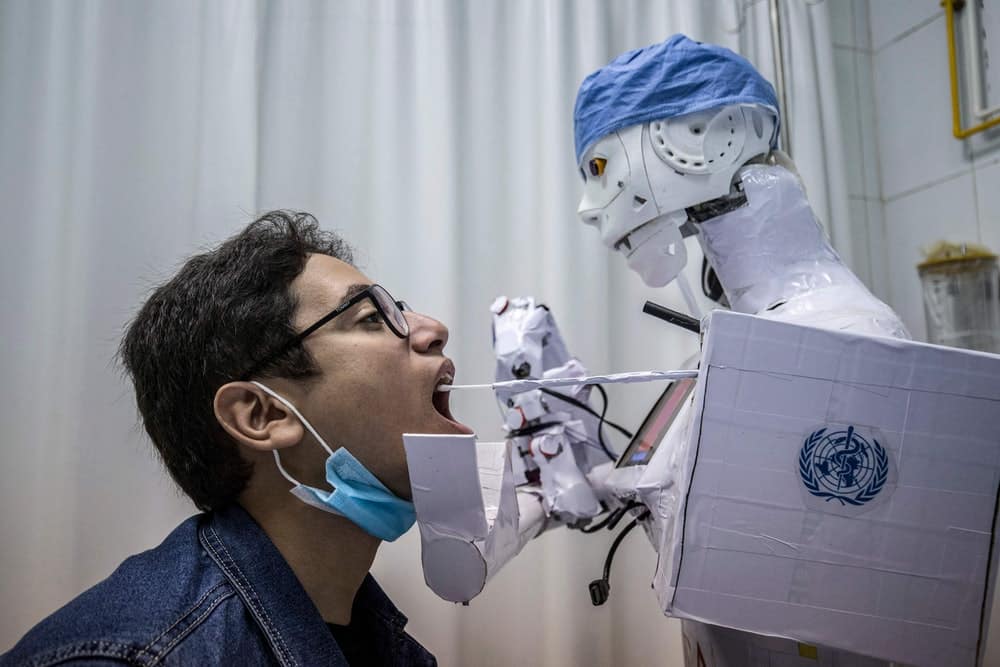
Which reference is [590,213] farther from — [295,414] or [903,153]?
[903,153]

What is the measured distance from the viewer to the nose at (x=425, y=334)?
1.04 m

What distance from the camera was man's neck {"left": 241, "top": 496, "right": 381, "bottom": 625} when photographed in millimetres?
971

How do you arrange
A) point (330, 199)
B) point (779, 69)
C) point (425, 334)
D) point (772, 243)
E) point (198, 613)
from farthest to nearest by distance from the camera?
point (779, 69) < point (330, 199) < point (772, 243) < point (425, 334) < point (198, 613)

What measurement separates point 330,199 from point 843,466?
132 cm

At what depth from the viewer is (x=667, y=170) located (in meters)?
1.24

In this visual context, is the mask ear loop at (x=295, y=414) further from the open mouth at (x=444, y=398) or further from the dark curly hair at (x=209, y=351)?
the open mouth at (x=444, y=398)

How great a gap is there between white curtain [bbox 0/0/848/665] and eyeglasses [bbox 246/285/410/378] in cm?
73

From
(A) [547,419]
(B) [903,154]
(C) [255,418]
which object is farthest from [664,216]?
(B) [903,154]

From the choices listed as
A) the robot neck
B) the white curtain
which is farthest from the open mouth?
the white curtain

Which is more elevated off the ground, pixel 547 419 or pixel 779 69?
pixel 779 69

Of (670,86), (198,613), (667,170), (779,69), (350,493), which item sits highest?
(779,69)

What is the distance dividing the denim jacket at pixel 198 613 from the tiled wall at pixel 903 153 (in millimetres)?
1758

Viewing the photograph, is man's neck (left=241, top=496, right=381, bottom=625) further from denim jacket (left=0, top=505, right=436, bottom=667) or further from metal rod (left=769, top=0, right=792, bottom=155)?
metal rod (left=769, top=0, right=792, bottom=155)

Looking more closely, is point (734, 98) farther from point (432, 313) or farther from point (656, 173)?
point (432, 313)
